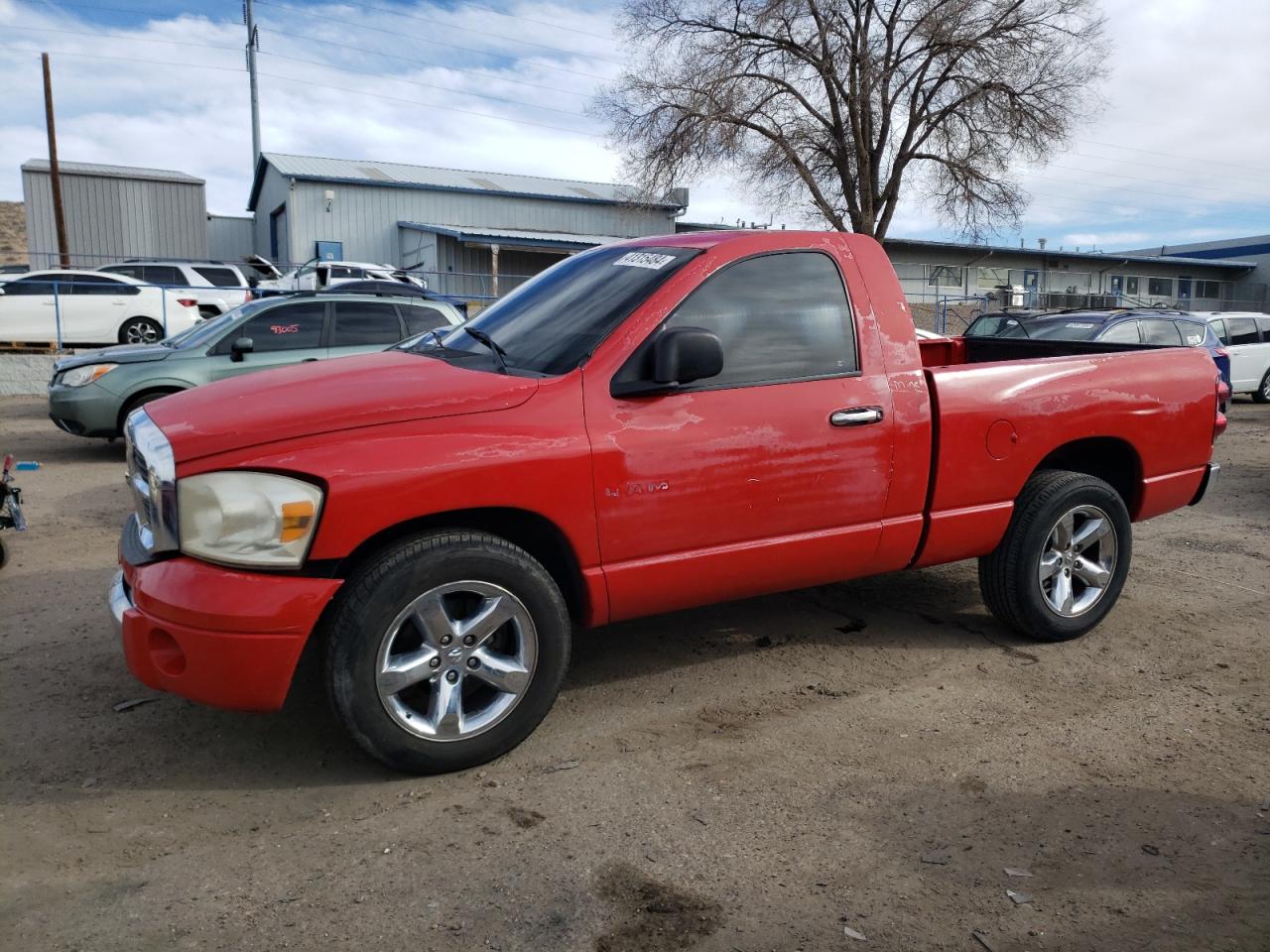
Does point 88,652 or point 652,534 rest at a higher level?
point 652,534

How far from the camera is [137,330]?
18.2 m

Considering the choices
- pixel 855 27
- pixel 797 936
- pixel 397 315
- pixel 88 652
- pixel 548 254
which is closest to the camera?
pixel 797 936

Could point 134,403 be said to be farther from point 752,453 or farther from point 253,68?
point 253,68

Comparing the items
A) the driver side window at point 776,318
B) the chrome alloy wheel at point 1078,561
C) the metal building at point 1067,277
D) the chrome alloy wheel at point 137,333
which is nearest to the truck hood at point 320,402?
the driver side window at point 776,318

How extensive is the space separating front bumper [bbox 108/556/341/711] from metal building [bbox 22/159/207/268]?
3755 cm

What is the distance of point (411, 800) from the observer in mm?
3326

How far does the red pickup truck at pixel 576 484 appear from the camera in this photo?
3172 millimetres

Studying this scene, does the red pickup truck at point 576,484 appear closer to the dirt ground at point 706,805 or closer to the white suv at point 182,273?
the dirt ground at point 706,805

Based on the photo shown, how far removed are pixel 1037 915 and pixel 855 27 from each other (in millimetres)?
32015

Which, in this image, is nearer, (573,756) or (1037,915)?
(1037,915)

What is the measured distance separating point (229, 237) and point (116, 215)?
19.2 feet

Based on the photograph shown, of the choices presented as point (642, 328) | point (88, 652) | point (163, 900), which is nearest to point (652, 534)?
point (642, 328)

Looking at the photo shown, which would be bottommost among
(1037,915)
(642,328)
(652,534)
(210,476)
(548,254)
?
(1037,915)

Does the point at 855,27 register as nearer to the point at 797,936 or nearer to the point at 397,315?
the point at 397,315
